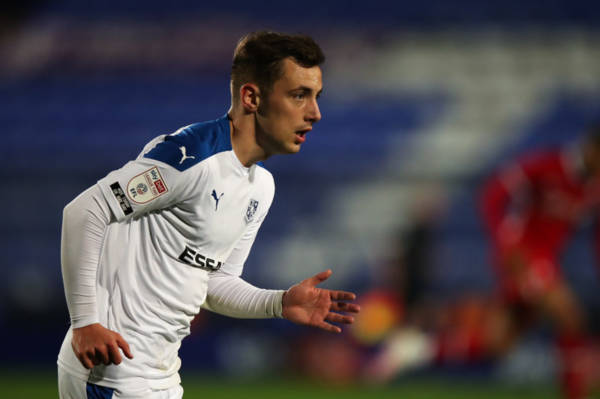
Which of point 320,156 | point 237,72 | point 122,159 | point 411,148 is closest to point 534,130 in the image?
point 411,148

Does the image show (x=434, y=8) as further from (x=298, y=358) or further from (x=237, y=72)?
(x=237, y=72)

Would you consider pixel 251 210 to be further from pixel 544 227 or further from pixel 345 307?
pixel 544 227

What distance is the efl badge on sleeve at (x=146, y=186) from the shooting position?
2.27 m

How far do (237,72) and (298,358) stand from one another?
6.14 meters

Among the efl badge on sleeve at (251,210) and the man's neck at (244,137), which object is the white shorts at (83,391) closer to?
the efl badge on sleeve at (251,210)

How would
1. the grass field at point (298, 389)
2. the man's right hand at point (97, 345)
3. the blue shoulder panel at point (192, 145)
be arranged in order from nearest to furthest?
the man's right hand at point (97, 345) < the blue shoulder panel at point (192, 145) < the grass field at point (298, 389)

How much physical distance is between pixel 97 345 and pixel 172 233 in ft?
1.44

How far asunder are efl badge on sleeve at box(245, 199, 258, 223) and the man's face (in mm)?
207

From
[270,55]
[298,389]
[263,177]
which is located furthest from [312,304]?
[298,389]

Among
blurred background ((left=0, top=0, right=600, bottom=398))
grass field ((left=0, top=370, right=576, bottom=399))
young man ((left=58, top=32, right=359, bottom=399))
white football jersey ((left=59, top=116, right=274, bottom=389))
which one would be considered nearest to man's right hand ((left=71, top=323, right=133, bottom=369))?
young man ((left=58, top=32, right=359, bottom=399))

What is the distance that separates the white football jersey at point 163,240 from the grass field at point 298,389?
408cm

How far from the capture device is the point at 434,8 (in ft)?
44.1

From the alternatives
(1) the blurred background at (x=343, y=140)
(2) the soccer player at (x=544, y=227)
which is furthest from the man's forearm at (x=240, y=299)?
(1) the blurred background at (x=343, y=140)

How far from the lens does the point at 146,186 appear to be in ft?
7.46
